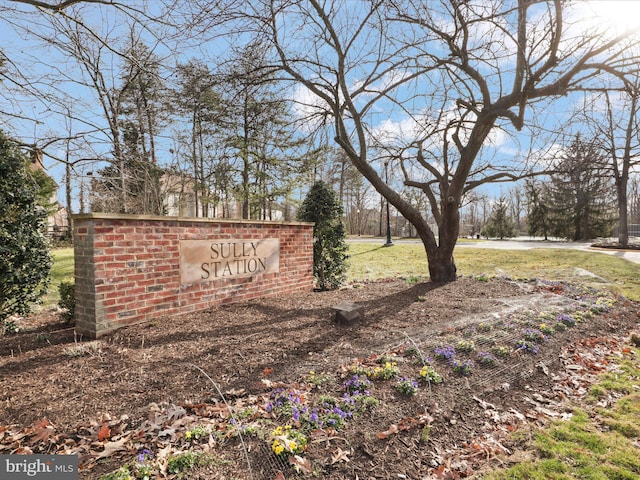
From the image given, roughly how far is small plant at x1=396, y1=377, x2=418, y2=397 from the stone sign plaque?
2977mm

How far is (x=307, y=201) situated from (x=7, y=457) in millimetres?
5975

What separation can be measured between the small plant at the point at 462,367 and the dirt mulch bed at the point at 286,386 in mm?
42

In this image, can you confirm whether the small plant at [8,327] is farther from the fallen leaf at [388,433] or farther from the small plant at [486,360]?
the small plant at [486,360]

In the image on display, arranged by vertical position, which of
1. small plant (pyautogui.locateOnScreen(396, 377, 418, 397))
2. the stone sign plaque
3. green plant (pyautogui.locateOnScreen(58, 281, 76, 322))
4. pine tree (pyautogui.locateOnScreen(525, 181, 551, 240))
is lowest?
small plant (pyautogui.locateOnScreen(396, 377, 418, 397))

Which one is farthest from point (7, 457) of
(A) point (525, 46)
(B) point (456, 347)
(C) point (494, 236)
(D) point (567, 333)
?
(C) point (494, 236)

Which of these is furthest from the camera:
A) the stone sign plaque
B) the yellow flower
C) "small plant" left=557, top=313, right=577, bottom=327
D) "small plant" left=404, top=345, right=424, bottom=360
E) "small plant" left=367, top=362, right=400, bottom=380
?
"small plant" left=557, top=313, right=577, bottom=327

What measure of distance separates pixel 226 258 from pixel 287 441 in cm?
313

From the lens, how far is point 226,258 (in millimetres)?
4590

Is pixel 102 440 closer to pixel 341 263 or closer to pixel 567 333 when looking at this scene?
pixel 567 333

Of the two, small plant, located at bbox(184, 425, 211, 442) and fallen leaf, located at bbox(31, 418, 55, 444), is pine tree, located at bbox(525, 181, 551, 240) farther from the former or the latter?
fallen leaf, located at bbox(31, 418, 55, 444)

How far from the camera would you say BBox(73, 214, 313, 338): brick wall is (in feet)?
10.8

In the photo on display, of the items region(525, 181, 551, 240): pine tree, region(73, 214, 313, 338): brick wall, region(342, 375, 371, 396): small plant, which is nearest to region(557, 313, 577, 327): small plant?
region(342, 375, 371, 396): small plant

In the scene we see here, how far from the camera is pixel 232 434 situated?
196 centimetres

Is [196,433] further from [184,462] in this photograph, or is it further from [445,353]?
[445,353]
